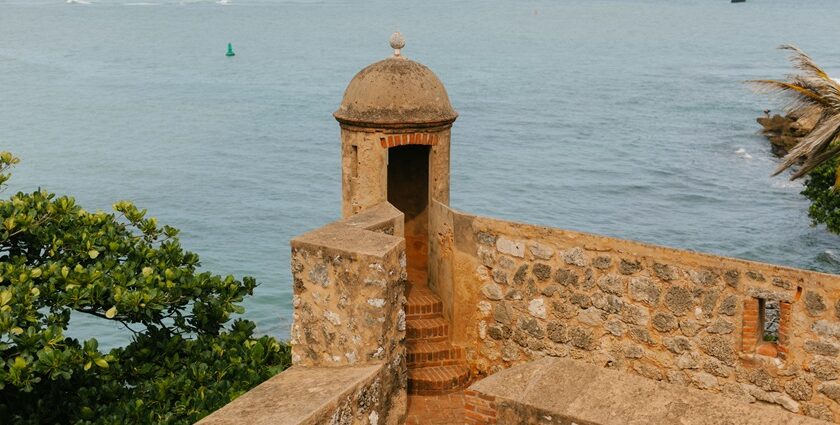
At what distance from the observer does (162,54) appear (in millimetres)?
101188

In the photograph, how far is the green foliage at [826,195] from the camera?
84.3ft

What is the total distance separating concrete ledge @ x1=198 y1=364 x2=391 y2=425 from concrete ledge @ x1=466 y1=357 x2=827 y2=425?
205 cm

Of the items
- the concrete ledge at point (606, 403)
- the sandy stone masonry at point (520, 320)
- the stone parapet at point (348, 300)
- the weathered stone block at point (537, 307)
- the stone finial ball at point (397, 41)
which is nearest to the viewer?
the concrete ledge at point (606, 403)

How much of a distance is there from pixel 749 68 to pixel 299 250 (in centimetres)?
9118

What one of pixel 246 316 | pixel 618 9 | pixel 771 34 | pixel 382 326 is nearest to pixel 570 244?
pixel 382 326

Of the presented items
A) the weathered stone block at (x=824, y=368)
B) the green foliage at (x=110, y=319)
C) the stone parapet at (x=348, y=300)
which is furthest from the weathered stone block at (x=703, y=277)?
the green foliage at (x=110, y=319)

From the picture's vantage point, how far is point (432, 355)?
11.3 m

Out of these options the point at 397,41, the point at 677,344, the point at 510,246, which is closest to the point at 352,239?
the point at 510,246

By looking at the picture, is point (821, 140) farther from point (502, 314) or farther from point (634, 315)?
point (634, 315)

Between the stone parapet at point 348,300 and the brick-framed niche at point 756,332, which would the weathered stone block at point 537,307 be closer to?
the stone parapet at point 348,300

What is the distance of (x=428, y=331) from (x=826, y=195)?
1770 centimetres

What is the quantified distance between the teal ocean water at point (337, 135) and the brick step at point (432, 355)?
857 inches

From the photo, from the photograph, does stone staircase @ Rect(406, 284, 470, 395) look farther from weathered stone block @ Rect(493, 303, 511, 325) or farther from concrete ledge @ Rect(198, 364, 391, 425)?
concrete ledge @ Rect(198, 364, 391, 425)

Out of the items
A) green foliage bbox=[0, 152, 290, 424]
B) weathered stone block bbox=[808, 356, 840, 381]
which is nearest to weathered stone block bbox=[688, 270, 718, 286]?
weathered stone block bbox=[808, 356, 840, 381]
